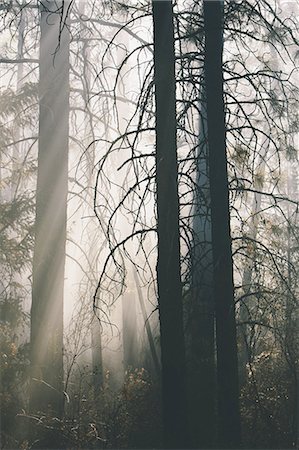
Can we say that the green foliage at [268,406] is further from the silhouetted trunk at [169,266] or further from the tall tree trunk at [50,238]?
the tall tree trunk at [50,238]

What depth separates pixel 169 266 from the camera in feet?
18.7

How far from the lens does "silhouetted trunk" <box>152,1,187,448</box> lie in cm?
568

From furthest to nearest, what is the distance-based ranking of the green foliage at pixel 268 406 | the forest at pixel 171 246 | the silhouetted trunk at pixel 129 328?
1. the silhouetted trunk at pixel 129 328
2. the green foliage at pixel 268 406
3. the forest at pixel 171 246

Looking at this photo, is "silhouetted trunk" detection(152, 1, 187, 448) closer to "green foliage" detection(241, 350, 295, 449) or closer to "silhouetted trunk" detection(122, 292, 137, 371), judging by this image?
"green foliage" detection(241, 350, 295, 449)

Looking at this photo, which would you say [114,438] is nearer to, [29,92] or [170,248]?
[170,248]

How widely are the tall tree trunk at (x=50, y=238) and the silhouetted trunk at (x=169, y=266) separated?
3.75m

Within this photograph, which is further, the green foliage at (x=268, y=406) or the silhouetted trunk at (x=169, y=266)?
the green foliage at (x=268, y=406)

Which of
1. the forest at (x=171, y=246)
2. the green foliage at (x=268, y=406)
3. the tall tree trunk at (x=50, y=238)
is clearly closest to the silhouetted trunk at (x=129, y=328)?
the forest at (x=171, y=246)

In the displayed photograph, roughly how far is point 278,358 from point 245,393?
6.22 ft

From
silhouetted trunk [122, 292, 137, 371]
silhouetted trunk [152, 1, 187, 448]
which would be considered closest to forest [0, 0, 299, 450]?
silhouetted trunk [152, 1, 187, 448]

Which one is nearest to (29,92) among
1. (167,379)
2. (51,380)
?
(51,380)

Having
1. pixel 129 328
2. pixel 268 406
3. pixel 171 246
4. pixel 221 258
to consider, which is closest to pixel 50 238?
pixel 221 258

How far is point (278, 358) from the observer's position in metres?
11.4

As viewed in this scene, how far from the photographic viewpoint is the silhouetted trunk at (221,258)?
6.68 m
